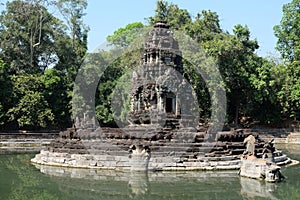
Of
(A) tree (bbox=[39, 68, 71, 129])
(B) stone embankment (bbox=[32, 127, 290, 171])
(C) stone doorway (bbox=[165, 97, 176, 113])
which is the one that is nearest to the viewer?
(B) stone embankment (bbox=[32, 127, 290, 171])

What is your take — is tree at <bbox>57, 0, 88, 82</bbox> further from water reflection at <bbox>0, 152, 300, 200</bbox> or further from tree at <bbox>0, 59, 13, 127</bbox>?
water reflection at <bbox>0, 152, 300, 200</bbox>

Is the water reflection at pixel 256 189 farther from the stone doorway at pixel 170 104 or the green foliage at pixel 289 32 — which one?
the green foliage at pixel 289 32

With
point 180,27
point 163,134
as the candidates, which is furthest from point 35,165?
point 180,27

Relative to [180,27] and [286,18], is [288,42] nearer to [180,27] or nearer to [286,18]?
[286,18]

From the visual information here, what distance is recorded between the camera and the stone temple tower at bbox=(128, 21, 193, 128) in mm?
22266

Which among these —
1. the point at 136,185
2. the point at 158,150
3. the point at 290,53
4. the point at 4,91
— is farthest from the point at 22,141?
the point at 290,53

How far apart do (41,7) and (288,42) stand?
2523 cm

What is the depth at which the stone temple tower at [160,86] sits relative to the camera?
73.0 feet

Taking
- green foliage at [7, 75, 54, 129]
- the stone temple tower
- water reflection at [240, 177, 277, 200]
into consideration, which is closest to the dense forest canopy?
green foliage at [7, 75, 54, 129]

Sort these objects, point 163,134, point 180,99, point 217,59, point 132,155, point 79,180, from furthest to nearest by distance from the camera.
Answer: point 217,59
point 180,99
point 163,134
point 132,155
point 79,180

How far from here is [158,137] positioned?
18.7m

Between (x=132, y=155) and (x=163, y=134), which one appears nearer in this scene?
(x=132, y=155)

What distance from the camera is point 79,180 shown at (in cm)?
1530

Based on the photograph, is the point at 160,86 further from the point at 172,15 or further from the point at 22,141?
the point at 172,15
